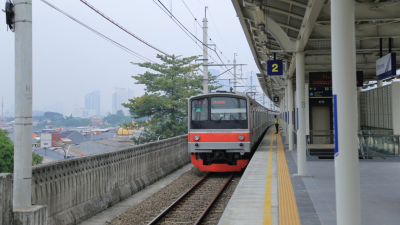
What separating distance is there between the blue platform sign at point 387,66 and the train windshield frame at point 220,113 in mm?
4994

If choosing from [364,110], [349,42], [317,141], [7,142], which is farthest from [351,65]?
[7,142]

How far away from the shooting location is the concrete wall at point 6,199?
495 cm

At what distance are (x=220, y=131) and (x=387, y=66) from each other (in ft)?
19.2

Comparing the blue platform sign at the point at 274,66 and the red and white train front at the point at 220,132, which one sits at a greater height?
the blue platform sign at the point at 274,66

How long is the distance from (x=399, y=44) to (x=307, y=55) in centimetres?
264

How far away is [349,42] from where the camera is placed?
4086 millimetres

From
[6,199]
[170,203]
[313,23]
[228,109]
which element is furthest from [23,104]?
[228,109]

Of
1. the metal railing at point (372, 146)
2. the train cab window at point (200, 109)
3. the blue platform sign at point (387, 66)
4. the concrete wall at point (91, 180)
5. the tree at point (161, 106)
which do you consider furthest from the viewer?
the tree at point (161, 106)

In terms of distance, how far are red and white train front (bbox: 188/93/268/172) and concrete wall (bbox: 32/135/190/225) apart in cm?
148

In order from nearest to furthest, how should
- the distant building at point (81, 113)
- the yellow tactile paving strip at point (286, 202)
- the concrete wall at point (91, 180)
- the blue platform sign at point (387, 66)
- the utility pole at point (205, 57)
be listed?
the yellow tactile paving strip at point (286, 202) → the concrete wall at point (91, 180) → the blue platform sign at point (387, 66) → the utility pole at point (205, 57) → the distant building at point (81, 113)

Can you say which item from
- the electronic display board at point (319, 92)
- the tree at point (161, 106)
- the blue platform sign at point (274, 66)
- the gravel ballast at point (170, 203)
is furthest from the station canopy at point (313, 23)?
the tree at point (161, 106)

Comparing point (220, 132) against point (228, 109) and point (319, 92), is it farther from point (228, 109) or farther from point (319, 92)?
point (319, 92)

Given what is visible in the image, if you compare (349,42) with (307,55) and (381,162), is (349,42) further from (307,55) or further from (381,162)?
(381,162)

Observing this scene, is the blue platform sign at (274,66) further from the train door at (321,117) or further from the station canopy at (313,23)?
the train door at (321,117)
